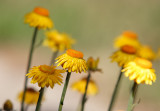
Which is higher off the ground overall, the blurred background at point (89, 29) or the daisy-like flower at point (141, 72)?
the blurred background at point (89, 29)

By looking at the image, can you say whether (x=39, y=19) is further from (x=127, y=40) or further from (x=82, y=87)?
(x=127, y=40)

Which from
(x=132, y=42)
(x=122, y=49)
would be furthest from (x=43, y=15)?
(x=132, y=42)

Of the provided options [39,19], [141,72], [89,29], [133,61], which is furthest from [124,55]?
[89,29]

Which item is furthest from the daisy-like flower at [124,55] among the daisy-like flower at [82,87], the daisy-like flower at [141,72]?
the daisy-like flower at [82,87]

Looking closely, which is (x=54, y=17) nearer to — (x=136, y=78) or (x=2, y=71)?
(x=2, y=71)

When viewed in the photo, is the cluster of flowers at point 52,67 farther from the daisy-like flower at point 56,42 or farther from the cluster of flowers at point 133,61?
the cluster of flowers at point 133,61

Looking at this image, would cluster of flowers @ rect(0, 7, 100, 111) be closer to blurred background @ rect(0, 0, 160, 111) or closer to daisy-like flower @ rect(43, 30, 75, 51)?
daisy-like flower @ rect(43, 30, 75, 51)

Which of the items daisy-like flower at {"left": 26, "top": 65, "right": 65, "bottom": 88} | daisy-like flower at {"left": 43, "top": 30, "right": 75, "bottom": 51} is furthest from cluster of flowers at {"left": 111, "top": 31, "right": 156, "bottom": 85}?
daisy-like flower at {"left": 43, "top": 30, "right": 75, "bottom": 51}
